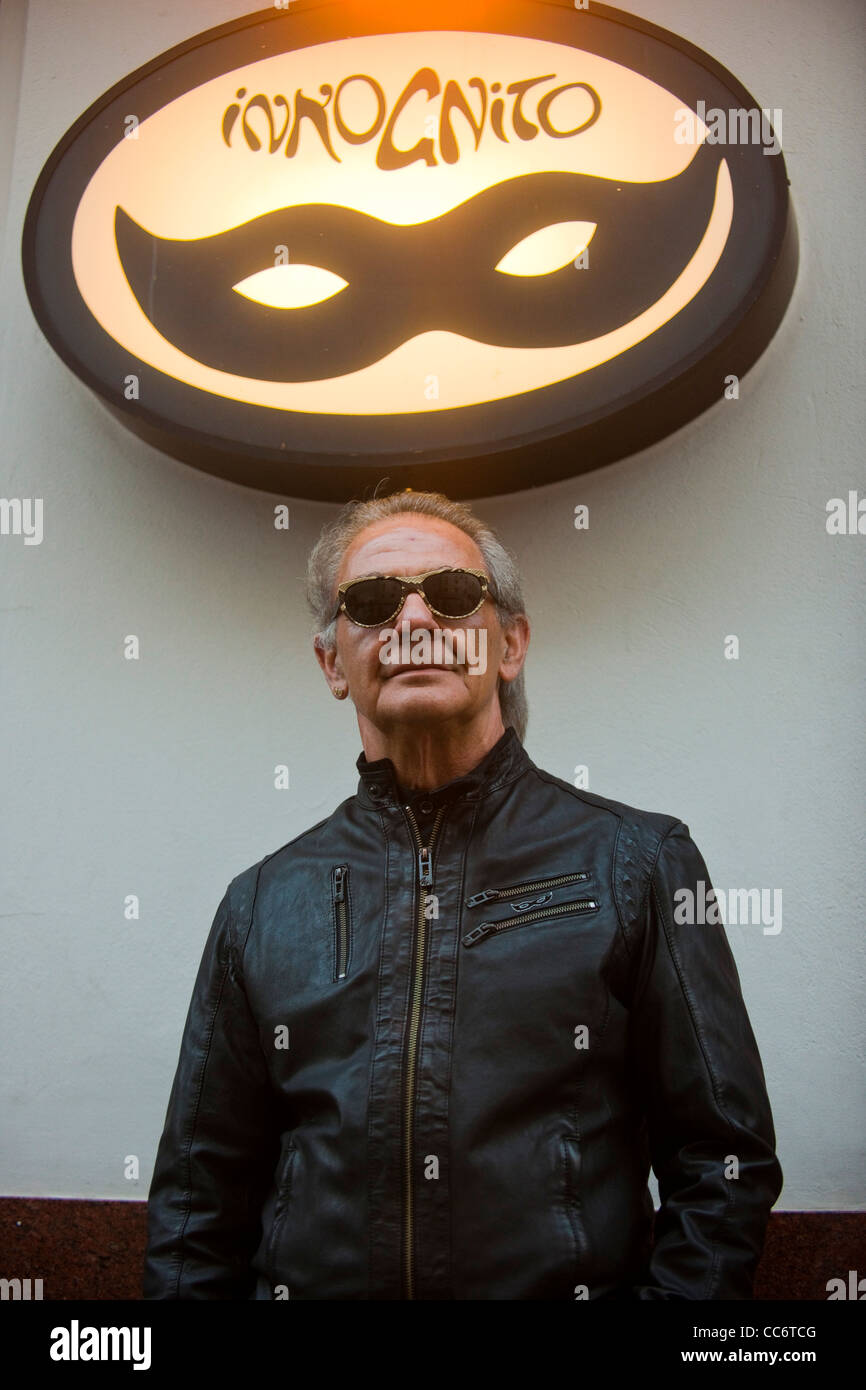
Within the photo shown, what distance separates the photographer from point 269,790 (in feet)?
10.0

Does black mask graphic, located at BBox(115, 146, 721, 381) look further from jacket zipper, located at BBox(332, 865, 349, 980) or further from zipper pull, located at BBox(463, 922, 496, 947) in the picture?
zipper pull, located at BBox(463, 922, 496, 947)

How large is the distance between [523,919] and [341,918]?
31 centimetres

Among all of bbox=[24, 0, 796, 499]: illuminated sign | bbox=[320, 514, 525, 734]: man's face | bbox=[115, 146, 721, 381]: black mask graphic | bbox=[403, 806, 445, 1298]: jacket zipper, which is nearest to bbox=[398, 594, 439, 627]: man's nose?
bbox=[320, 514, 525, 734]: man's face

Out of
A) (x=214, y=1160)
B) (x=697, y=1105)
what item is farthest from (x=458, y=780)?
(x=214, y=1160)

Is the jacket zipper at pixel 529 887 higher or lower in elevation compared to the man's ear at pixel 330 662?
lower

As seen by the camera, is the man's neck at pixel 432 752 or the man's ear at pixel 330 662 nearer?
the man's neck at pixel 432 752

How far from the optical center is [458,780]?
1899mm

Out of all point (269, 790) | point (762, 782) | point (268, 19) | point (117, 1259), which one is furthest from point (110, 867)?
point (268, 19)

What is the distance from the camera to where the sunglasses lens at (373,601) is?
6.70 feet

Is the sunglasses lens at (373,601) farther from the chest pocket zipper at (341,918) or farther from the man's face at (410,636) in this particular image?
the chest pocket zipper at (341,918)

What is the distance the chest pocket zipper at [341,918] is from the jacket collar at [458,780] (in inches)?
5.2

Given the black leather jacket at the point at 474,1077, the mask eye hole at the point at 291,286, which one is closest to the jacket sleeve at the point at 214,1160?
the black leather jacket at the point at 474,1077

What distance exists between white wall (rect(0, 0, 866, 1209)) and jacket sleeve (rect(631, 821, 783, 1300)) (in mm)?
1055

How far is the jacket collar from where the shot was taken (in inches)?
75.0
